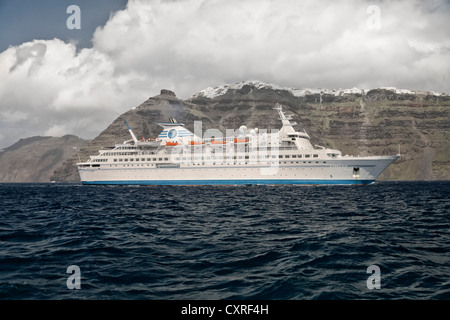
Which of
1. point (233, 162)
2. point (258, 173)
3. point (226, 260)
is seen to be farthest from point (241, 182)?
point (226, 260)

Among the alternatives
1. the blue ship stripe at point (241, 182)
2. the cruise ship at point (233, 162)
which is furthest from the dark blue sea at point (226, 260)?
the cruise ship at point (233, 162)

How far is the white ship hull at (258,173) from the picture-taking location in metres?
63.0

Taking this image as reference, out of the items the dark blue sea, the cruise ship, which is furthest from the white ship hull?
the dark blue sea

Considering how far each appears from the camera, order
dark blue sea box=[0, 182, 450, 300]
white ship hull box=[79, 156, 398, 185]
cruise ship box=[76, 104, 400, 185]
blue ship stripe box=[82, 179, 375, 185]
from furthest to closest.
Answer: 1. blue ship stripe box=[82, 179, 375, 185]
2. cruise ship box=[76, 104, 400, 185]
3. white ship hull box=[79, 156, 398, 185]
4. dark blue sea box=[0, 182, 450, 300]

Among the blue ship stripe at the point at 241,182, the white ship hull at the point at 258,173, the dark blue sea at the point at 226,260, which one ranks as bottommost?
the blue ship stripe at the point at 241,182

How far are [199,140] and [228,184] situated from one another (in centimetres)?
1812

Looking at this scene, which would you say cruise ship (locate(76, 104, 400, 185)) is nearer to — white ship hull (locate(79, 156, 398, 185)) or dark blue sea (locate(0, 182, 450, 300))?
white ship hull (locate(79, 156, 398, 185))

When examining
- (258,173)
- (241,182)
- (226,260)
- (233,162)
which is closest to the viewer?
(226,260)

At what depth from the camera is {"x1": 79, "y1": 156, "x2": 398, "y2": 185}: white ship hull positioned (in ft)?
207

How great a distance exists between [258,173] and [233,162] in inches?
242

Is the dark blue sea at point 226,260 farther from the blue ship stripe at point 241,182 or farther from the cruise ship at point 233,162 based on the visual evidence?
the cruise ship at point 233,162

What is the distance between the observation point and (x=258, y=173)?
218 feet

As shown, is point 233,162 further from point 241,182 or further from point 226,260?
point 226,260

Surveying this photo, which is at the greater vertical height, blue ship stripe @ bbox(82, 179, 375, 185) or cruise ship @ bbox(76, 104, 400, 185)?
cruise ship @ bbox(76, 104, 400, 185)
